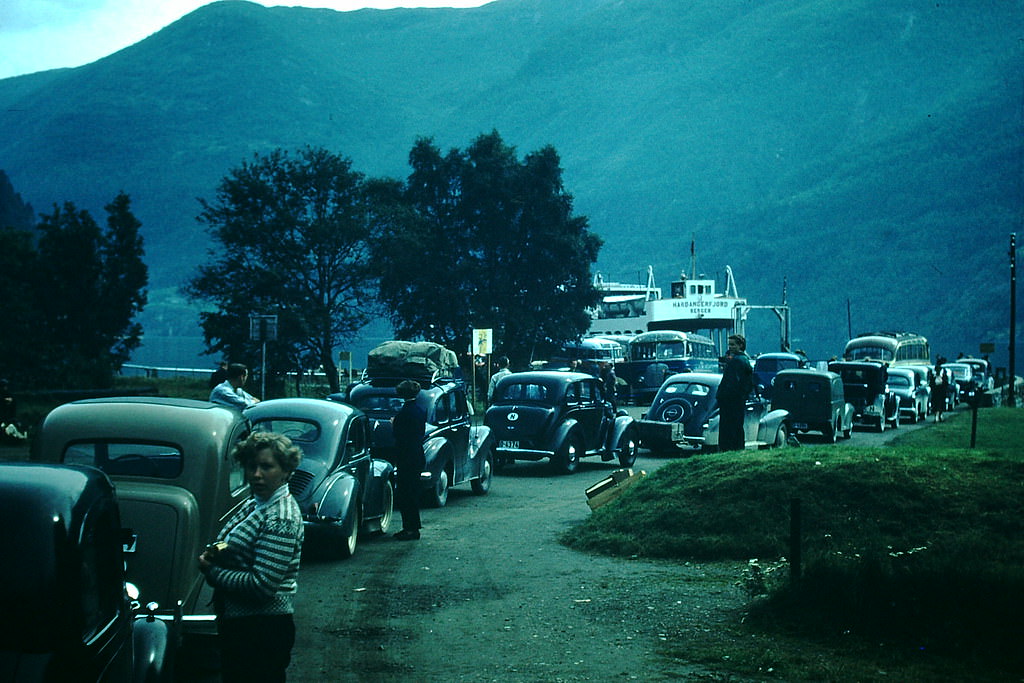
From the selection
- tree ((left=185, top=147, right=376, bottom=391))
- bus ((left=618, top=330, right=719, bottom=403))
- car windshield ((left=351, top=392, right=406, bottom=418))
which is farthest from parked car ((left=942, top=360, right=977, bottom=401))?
car windshield ((left=351, top=392, right=406, bottom=418))

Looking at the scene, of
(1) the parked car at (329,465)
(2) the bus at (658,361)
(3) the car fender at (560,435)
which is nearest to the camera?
(1) the parked car at (329,465)

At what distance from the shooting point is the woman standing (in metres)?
4.55

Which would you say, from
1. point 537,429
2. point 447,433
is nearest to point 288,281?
point 537,429

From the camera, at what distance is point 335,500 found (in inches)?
439

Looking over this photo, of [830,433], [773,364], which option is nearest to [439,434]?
[830,433]

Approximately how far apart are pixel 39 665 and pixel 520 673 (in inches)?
157

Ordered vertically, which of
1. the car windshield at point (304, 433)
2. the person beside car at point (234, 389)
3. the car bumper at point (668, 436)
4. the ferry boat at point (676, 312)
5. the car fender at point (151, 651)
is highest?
the ferry boat at point (676, 312)

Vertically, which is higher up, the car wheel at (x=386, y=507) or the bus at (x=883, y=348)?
the bus at (x=883, y=348)

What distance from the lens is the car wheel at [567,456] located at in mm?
20297

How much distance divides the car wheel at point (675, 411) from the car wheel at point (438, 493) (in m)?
9.13

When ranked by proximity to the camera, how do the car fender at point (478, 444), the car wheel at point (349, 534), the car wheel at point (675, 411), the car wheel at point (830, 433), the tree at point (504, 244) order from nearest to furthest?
1. the car wheel at point (349, 534)
2. the car fender at point (478, 444)
3. the car wheel at point (675, 411)
4. the car wheel at point (830, 433)
5. the tree at point (504, 244)

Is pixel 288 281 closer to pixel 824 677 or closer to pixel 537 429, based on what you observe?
pixel 537 429

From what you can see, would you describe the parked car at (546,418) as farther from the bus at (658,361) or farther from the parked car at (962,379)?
the parked car at (962,379)

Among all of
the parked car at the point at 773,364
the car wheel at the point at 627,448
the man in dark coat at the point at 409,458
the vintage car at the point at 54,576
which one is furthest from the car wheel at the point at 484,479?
the parked car at the point at 773,364
